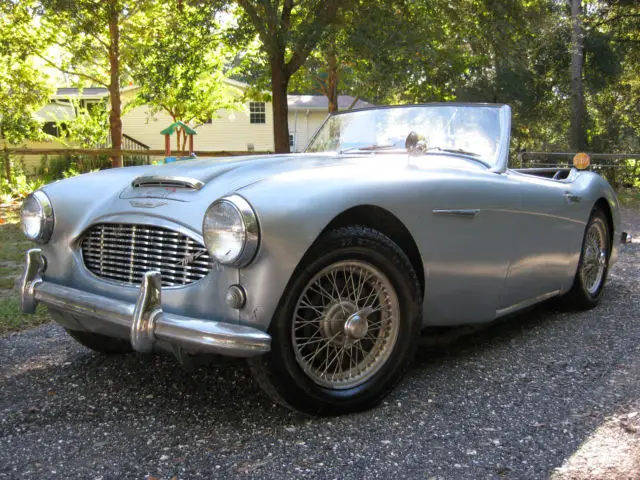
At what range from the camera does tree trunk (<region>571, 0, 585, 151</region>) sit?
18.5 metres

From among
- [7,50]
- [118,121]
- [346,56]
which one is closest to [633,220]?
[346,56]

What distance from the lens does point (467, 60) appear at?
16.6 meters

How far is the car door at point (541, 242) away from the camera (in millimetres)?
3273

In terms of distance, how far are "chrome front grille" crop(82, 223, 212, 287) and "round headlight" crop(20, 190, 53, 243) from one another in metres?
0.22

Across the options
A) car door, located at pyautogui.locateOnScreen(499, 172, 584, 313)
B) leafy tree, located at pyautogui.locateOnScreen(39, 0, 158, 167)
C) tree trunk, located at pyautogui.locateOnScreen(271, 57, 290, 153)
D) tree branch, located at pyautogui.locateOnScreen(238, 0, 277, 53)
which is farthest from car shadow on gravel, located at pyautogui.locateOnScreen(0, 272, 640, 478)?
leafy tree, located at pyautogui.locateOnScreen(39, 0, 158, 167)

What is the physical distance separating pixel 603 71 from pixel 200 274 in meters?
21.5

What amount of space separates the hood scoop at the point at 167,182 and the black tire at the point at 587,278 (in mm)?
2732

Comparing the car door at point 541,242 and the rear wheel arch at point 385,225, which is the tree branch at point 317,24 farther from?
the rear wheel arch at point 385,225

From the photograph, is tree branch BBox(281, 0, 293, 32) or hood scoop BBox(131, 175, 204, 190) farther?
tree branch BBox(281, 0, 293, 32)

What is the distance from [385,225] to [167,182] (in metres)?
0.96

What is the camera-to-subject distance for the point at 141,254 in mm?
2455

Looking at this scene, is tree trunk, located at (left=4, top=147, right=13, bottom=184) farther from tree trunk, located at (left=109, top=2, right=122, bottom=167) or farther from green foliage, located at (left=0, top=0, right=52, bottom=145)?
green foliage, located at (left=0, top=0, right=52, bottom=145)

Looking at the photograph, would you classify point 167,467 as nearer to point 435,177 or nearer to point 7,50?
point 435,177

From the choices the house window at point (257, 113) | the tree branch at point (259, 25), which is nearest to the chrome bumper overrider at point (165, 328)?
the tree branch at point (259, 25)
